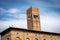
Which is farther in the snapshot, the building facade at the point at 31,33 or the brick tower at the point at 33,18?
the brick tower at the point at 33,18

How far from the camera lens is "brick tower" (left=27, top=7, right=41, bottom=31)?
4403 centimetres

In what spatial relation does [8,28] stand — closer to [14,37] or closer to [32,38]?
[14,37]

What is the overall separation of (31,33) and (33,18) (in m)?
7.30

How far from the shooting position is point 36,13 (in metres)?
45.7

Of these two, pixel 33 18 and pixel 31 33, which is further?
pixel 33 18

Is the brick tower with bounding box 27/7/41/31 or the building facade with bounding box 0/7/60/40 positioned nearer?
the building facade with bounding box 0/7/60/40

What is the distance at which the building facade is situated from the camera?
36.0 metres

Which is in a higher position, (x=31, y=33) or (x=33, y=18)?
(x=33, y=18)

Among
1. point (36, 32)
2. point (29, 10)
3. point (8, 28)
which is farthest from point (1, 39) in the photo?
point (29, 10)

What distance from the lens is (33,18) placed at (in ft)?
147

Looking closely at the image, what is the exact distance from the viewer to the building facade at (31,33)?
3603 centimetres

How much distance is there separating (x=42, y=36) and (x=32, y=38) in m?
2.84

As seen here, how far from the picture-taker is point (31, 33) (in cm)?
3822

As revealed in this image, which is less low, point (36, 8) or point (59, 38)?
point (36, 8)
